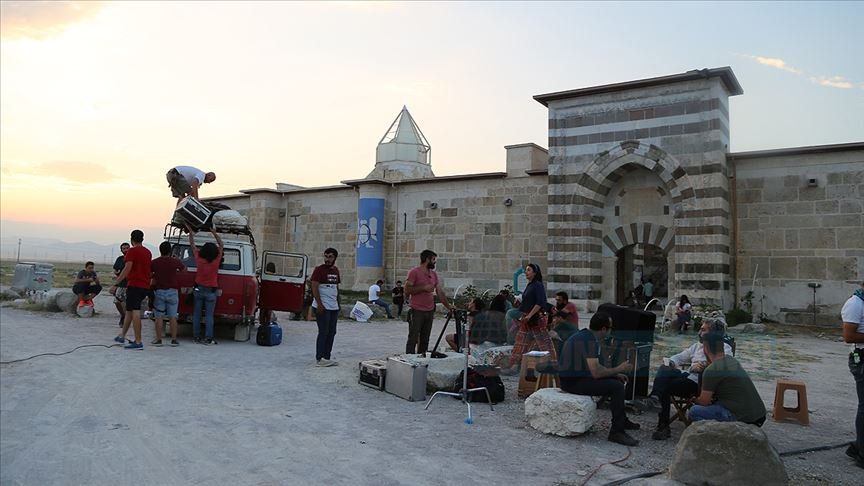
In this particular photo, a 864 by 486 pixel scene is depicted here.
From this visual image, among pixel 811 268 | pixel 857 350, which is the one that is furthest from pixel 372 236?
pixel 857 350

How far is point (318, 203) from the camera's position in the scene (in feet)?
75.8

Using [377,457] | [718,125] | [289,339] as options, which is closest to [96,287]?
[289,339]

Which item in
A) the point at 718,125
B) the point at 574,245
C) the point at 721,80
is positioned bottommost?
the point at 574,245

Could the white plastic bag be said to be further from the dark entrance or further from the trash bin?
the trash bin

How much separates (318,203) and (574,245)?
1088cm

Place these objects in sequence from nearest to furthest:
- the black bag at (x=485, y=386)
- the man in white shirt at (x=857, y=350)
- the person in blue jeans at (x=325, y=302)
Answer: the man in white shirt at (x=857, y=350)
the black bag at (x=485, y=386)
the person in blue jeans at (x=325, y=302)

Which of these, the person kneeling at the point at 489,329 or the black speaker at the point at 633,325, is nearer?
the black speaker at the point at 633,325

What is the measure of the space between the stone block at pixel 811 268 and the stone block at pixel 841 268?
0.33 feet

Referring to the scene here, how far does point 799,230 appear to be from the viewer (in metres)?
14.5

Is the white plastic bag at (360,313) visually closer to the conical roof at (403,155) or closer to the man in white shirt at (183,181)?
the man in white shirt at (183,181)

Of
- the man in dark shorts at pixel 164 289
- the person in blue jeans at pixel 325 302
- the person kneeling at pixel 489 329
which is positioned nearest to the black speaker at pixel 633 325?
the person kneeling at pixel 489 329

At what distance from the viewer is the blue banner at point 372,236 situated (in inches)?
823

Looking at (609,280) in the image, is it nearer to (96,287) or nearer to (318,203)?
(318,203)

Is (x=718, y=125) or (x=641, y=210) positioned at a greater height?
(x=718, y=125)
